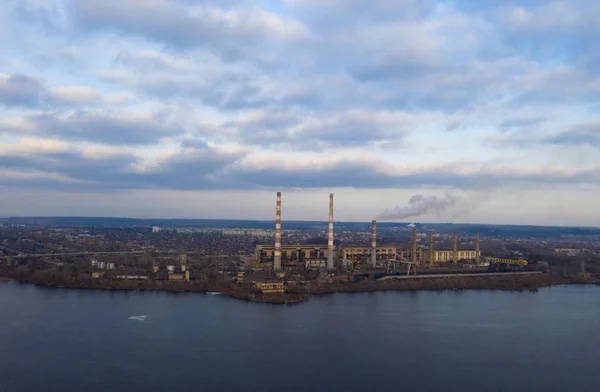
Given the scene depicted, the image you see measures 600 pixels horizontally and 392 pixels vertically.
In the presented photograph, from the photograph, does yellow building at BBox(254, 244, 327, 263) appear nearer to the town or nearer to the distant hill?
the town

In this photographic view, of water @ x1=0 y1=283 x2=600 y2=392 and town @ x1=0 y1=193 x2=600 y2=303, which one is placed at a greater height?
town @ x1=0 y1=193 x2=600 y2=303

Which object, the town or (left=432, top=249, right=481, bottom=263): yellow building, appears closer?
the town

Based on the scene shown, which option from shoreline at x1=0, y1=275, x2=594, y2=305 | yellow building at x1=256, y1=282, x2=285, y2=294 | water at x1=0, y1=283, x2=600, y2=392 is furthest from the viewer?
yellow building at x1=256, y1=282, x2=285, y2=294

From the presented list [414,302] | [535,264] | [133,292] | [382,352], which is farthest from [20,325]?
[535,264]

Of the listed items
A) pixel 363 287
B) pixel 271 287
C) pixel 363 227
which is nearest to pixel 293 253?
pixel 363 287

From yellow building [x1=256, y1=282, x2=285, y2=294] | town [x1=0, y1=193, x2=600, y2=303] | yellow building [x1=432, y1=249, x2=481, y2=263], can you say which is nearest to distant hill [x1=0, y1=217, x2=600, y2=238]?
yellow building [x1=432, y1=249, x2=481, y2=263]

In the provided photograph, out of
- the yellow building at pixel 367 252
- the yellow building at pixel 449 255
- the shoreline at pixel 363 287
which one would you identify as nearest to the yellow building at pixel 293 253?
the yellow building at pixel 367 252

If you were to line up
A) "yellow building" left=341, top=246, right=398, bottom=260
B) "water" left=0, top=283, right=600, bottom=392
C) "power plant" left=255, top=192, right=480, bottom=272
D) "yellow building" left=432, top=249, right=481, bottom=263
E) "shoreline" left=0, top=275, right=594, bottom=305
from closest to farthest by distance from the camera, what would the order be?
"water" left=0, top=283, right=600, bottom=392 < "shoreline" left=0, top=275, right=594, bottom=305 < "power plant" left=255, top=192, right=480, bottom=272 < "yellow building" left=341, top=246, right=398, bottom=260 < "yellow building" left=432, top=249, right=481, bottom=263

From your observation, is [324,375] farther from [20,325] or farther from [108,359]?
[20,325]
